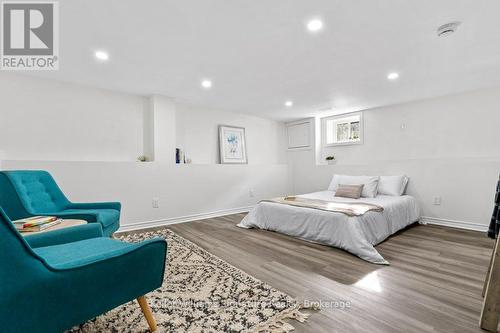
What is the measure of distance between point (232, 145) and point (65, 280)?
4.13 metres

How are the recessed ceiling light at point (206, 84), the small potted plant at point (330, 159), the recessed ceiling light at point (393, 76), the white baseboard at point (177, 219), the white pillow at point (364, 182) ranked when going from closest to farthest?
the recessed ceiling light at point (393, 76), the recessed ceiling light at point (206, 84), the white baseboard at point (177, 219), the white pillow at point (364, 182), the small potted plant at point (330, 159)

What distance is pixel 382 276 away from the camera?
1.95 metres

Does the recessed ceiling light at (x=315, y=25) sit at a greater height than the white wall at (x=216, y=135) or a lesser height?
greater

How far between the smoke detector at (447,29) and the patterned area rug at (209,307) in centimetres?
255

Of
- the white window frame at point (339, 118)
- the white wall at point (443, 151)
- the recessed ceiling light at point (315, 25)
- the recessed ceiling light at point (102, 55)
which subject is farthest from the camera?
the white window frame at point (339, 118)

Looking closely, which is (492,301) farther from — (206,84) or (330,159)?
(330,159)

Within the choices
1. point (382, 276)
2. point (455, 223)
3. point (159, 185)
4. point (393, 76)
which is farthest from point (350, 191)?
point (159, 185)

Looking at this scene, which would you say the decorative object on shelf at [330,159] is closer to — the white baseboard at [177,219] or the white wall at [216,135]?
the white wall at [216,135]

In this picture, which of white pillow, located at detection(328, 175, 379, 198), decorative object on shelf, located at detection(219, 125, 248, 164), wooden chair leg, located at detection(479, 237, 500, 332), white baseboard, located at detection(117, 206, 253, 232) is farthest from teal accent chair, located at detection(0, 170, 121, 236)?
white pillow, located at detection(328, 175, 379, 198)

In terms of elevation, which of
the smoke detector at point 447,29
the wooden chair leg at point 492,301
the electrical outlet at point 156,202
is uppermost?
the smoke detector at point 447,29

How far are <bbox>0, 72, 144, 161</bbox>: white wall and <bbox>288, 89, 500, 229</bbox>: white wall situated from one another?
164 inches

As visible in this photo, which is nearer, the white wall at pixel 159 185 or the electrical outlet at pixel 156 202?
the white wall at pixel 159 185

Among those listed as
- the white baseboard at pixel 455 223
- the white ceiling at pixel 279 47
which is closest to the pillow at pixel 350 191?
the white baseboard at pixel 455 223

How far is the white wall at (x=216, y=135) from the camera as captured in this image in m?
4.36
